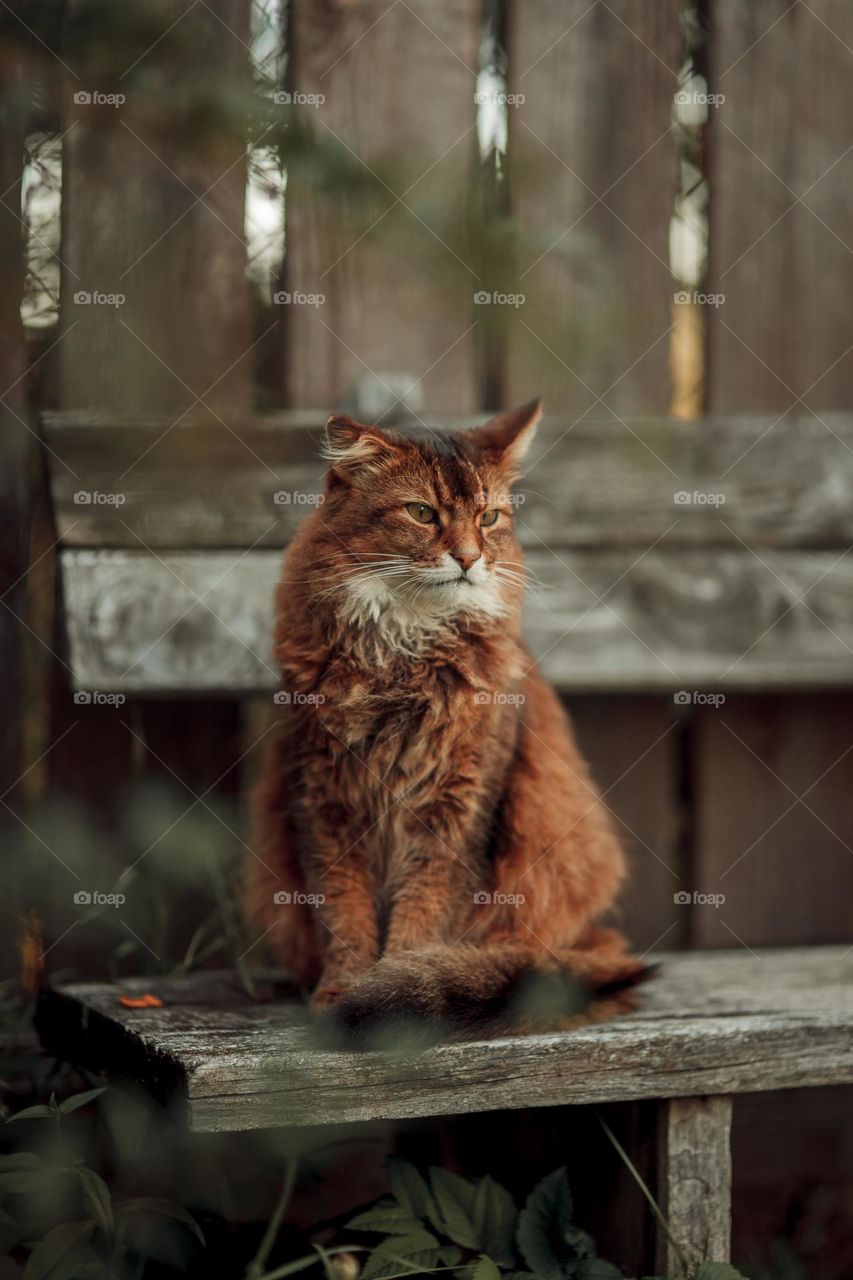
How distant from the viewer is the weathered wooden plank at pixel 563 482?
2.35 metres

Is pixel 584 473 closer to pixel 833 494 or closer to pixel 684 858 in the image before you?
pixel 833 494

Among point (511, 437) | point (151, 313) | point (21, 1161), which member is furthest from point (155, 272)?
point (21, 1161)

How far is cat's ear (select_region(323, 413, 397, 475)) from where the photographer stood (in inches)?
75.2

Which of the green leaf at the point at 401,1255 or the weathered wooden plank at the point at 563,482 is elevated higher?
the weathered wooden plank at the point at 563,482

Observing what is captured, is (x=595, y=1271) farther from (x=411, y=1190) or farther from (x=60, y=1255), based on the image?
(x=60, y=1255)

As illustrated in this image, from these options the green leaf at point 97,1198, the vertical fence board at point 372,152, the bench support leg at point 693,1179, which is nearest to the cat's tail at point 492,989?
the bench support leg at point 693,1179

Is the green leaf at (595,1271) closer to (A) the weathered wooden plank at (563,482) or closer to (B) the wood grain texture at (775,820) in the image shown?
(B) the wood grain texture at (775,820)

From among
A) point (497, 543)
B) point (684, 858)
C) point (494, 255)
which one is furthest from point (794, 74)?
point (494, 255)

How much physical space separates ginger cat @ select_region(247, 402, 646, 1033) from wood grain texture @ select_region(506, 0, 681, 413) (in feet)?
2.77

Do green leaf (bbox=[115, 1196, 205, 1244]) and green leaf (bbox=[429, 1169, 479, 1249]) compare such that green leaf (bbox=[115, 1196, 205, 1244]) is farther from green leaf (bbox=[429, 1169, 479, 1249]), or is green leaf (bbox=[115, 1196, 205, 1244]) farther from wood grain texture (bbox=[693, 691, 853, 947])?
wood grain texture (bbox=[693, 691, 853, 947])

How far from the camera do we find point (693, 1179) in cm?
191

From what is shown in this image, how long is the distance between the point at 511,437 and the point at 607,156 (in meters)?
1.17

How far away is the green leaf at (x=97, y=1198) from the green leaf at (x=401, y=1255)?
376 mm

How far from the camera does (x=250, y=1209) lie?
2355 mm
